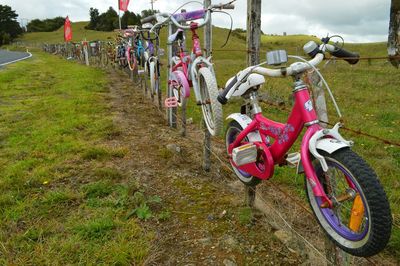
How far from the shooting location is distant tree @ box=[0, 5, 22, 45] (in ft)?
247

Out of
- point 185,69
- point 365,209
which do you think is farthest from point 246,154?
point 185,69

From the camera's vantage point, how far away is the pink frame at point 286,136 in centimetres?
210

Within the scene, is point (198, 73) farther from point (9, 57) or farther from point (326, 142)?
point (9, 57)

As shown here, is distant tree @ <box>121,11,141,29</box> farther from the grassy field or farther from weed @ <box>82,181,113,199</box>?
weed @ <box>82,181,113,199</box>

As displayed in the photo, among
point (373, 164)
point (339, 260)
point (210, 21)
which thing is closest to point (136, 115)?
point (210, 21)

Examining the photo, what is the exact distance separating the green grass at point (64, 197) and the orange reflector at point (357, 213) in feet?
5.65

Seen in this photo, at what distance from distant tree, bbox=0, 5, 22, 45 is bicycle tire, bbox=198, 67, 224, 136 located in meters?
84.7

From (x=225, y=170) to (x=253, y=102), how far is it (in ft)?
6.49

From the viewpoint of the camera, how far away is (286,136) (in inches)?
97.3

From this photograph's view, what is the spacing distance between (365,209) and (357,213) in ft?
0.34

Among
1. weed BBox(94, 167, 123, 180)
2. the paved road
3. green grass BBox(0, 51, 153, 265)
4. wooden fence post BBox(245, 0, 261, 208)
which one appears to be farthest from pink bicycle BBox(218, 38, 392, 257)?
the paved road

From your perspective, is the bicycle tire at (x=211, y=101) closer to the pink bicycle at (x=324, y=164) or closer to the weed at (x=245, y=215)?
the pink bicycle at (x=324, y=164)

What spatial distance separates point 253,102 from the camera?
9.59 feet

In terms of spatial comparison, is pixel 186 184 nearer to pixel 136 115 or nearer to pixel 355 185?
pixel 355 185
